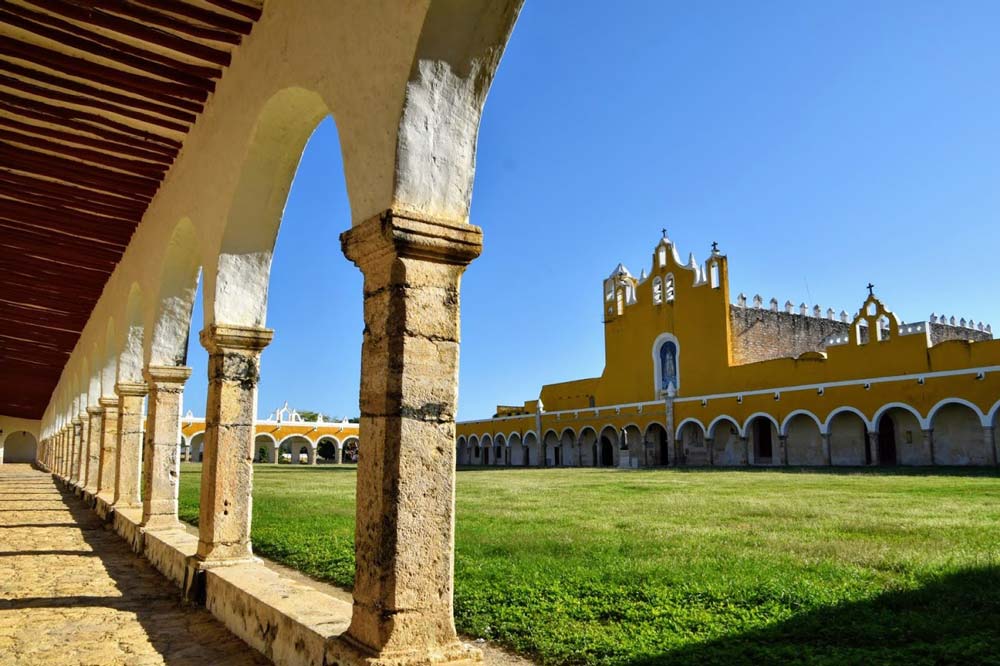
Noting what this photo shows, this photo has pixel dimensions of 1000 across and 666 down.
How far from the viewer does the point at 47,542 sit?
771cm

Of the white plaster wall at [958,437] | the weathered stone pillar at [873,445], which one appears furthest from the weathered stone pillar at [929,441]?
the weathered stone pillar at [873,445]

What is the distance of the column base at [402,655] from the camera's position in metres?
2.48

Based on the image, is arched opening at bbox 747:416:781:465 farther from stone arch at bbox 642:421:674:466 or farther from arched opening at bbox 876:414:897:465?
→ stone arch at bbox 642:421:674:466

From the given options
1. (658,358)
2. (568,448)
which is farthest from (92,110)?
(568,448)

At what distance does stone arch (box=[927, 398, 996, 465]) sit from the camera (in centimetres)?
2154

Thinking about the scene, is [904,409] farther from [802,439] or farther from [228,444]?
[228,444]

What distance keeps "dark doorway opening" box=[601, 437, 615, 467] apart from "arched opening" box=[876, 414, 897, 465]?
12.9 metres

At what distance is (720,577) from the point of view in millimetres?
5312

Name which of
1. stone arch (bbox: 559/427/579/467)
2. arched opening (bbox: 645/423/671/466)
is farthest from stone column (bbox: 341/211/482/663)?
stone arch (bbox: 559/427/579/467)

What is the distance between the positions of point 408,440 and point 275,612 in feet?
4.83

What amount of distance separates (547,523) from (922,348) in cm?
1910

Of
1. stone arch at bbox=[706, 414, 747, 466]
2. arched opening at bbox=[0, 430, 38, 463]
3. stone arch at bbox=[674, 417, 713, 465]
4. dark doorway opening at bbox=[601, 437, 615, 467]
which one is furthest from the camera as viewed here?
arched opening at bbox=[0, 430, 38, 463]

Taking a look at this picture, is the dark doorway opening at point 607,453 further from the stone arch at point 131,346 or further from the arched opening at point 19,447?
the arched opening at point 19,447

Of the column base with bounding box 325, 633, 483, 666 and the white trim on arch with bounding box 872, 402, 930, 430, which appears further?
the white trim on arch with bounding box 872, 402, 930, 430
